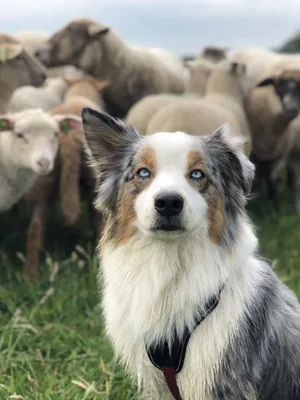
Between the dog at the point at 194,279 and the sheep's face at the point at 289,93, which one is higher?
the dog at the point at 194,279

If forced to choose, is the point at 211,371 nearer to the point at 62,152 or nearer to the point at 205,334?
the point at 205,334

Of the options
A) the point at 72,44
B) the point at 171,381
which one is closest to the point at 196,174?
the point at 171,381

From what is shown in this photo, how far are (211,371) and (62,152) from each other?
9.34 ft

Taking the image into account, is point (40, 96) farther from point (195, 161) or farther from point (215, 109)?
point (195, 161)

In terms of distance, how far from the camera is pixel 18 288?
4.56 m

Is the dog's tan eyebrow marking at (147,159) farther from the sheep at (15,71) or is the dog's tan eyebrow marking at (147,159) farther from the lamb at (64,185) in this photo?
the sheep at (15,71)

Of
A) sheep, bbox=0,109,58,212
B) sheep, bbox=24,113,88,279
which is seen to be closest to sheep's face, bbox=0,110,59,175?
sheep, bbox=0,109,58,212

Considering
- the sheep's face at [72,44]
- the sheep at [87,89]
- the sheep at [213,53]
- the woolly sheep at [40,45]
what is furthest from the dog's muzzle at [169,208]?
the sheep at [213,53]

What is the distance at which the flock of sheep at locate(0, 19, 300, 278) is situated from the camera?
4.71 metres

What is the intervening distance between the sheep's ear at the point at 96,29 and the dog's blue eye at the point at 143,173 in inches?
179

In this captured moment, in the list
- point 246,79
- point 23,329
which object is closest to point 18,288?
point 23,329

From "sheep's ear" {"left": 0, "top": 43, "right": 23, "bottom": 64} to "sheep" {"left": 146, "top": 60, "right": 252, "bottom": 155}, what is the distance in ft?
5.07

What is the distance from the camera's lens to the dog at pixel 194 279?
2414mm

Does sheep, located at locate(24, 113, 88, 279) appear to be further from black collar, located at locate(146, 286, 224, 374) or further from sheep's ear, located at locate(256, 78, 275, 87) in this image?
black collar, located at locate(146, 286, 224, 374)
